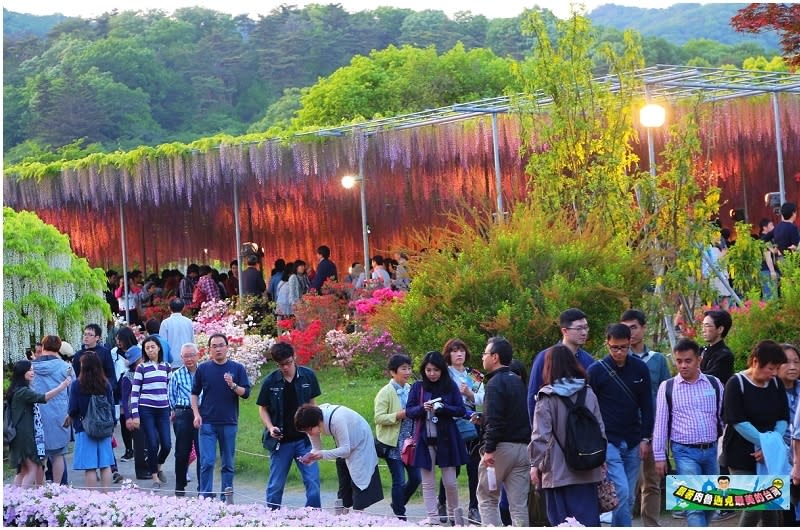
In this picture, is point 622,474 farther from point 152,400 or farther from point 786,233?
point 786,233

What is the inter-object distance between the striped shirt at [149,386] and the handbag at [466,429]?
3.37 meters

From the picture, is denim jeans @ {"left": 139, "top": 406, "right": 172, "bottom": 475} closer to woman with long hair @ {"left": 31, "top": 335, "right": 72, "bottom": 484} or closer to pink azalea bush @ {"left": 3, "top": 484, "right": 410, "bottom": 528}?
woman with long hair @ {"left": 31, "top": 335, "right": 72, "bottom": 484}

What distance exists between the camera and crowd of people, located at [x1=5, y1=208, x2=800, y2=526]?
712 centimetres

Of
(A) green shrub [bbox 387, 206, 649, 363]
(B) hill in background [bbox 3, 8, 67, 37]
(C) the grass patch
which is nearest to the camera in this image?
(A) green shrub [bbox 387, 206, 649, 363]

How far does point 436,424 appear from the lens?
332 inches

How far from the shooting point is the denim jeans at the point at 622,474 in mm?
7340

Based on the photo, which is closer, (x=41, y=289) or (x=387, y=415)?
(x=387, y=415)

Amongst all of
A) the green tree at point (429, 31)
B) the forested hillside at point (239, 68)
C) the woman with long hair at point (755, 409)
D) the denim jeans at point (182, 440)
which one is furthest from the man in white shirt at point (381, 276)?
the green tree at point (429, 31)

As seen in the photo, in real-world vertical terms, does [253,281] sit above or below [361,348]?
above

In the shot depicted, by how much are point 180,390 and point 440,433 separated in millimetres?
2893

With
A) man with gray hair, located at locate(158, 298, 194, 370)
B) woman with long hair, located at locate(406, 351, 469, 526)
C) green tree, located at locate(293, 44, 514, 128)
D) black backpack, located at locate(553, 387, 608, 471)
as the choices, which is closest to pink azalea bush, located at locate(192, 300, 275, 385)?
man with gray hair, located at locate(158, 298, 194, 370)

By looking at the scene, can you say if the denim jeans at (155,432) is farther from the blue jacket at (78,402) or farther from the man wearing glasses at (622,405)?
the man wearing glasses at (622,405)

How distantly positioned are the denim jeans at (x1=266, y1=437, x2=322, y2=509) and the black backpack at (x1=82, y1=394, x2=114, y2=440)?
77.3 inches

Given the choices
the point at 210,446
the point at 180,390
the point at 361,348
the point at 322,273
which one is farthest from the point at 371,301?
the point at 210,446
